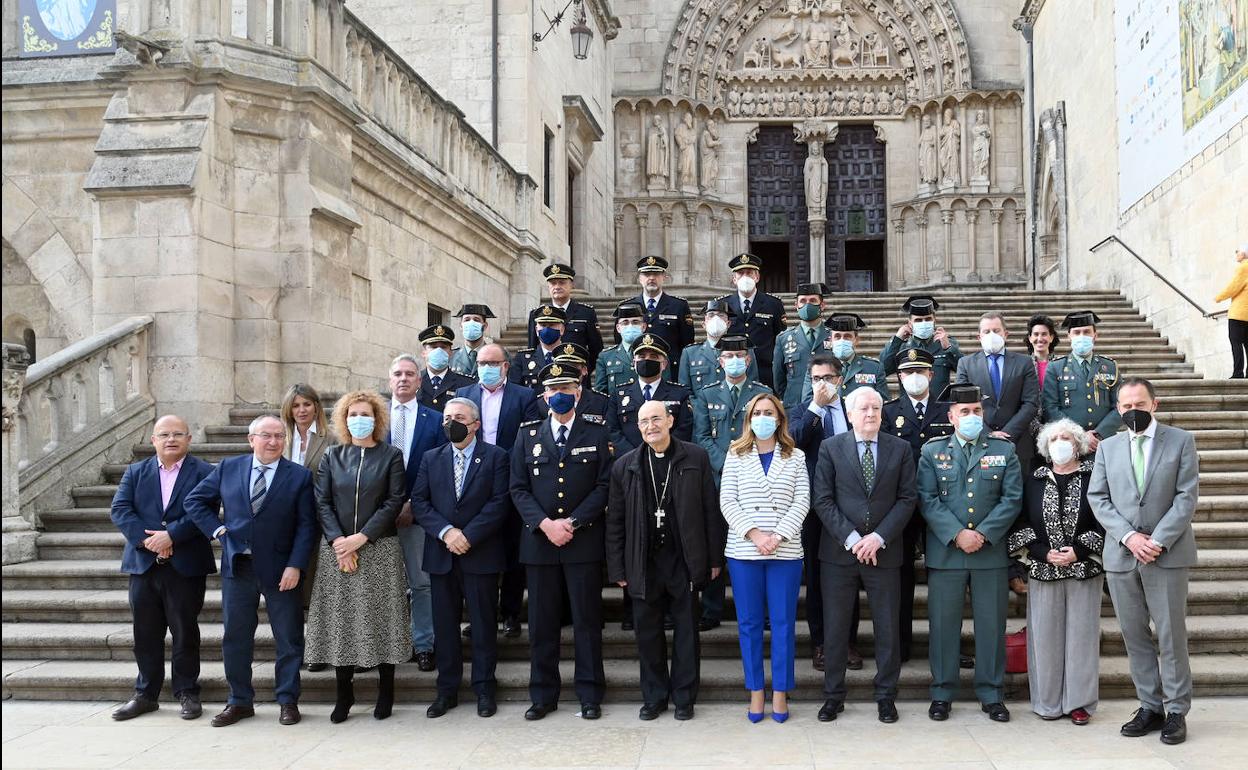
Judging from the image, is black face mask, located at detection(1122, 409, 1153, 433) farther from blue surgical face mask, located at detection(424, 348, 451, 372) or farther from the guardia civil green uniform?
blue surgical face mask, located at detection(424, 348, 451, 372)

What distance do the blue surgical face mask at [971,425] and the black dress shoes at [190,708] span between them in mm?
4394

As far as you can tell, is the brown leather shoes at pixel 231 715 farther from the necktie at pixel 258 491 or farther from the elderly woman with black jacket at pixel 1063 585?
the elderly woman with black jacket at pixel 1063 585

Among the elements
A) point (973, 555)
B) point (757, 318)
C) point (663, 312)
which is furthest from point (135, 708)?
point (757, 318)

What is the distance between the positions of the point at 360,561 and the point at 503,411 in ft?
4.56

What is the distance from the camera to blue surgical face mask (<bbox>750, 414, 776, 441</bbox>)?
5.79m

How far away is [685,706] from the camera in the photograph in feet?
19.1

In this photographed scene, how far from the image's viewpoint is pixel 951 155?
2262 centimetres

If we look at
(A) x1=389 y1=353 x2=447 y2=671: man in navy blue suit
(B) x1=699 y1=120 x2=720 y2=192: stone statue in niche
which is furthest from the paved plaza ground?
(B) x1=699 y1=120 x2=720 y2=192: stone statue in niche

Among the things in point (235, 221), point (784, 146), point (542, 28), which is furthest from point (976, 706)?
point (784, 146)

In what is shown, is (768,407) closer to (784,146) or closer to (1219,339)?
(1219,339)

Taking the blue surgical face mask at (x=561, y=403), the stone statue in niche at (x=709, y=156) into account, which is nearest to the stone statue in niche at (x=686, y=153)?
the stone statue in niche at (x=709, y=156)

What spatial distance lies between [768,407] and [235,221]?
5.47 m

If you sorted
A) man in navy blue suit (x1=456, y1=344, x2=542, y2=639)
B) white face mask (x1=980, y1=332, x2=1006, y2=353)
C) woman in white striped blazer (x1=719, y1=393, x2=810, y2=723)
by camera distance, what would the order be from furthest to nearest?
white face mask (x1=980, y1=332, x2=1006, y2=353) < man in navy blue suit (x1=456, y1=344, x2=542, y2=639) < woman in white striped blazer (x1=719, y1=393, x2=810, y2=723)

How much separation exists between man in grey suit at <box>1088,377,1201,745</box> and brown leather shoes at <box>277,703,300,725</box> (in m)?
4.20
